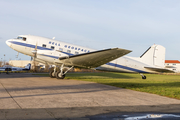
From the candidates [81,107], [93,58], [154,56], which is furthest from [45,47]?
[154,56]

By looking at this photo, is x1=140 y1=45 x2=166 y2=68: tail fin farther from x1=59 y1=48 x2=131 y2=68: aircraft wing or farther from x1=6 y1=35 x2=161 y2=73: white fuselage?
x1=6 y1=35 x2=161 y2=73: white fuselage

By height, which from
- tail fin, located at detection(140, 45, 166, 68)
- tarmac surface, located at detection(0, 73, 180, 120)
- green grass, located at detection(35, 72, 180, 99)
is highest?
tail fin, located at detection(140, 45, 166, 68)

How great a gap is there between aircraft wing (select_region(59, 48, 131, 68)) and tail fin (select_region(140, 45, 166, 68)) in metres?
8.98

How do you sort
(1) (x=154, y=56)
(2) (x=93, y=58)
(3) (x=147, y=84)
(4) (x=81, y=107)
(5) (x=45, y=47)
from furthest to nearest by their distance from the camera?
(1) (x=154, y=56)
(5) (x=45, y=47)
(2) (x=93, y=58)
(3) (x=147, y=84)
(4) (x=81, y=107)

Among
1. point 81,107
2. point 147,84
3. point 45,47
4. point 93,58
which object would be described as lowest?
point 81,107

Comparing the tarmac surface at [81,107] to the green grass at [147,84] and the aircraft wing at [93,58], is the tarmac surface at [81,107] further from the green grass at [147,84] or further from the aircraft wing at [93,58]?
the aircraft wing at [93,58]

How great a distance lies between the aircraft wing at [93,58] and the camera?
61.5 ft

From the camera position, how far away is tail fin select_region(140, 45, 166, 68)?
90.4ft

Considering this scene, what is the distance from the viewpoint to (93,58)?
21297 millimetres

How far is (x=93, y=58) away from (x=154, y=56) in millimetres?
12107

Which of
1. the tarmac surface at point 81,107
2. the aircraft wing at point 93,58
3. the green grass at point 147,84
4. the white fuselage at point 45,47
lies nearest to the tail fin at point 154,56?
the green grass at point 147,84

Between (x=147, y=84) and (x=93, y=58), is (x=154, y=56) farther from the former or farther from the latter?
(x=93, y=58)

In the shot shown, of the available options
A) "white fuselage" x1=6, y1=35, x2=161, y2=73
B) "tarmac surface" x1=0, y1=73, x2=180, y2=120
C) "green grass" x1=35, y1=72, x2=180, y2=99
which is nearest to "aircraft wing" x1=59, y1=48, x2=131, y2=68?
"white fuselage" x1=6, y1=35, x2=161, y2=73

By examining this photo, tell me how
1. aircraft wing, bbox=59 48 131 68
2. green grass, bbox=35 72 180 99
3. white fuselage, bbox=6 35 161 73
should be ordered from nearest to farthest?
green grass, bbox=35 72 180 99
aircraft wing, bbox=59 48 131 68
white fuselage, bbox=6 35 161 73
